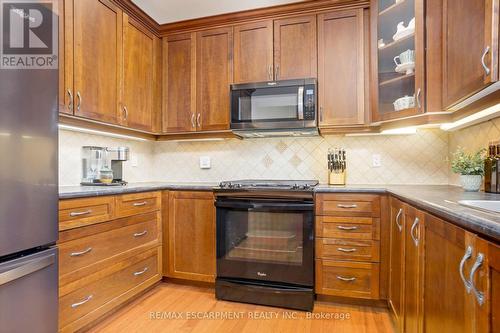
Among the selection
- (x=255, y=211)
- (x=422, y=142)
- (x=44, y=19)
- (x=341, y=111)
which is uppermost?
(x=44, y=19)

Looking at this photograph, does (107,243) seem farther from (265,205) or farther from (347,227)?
(347,227)

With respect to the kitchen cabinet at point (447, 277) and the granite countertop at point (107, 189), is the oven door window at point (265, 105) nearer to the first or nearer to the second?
the granite countertop at point (107, 189)

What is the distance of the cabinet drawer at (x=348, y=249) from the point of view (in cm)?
210

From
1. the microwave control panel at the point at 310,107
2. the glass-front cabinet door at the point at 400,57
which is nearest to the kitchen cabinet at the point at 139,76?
the microwave control panel at the point at 310,107

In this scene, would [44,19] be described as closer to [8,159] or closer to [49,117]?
[49,117]

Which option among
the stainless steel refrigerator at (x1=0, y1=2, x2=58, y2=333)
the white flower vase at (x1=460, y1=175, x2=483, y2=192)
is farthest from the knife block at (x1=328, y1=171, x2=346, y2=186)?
the stainless steel refrigerator at (x1=0, y1=2, x2=58, y2=333)

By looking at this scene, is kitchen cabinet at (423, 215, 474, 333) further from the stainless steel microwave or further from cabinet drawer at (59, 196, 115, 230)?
cabinet drawer at (59, 196, 115, 230)

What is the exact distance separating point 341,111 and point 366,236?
40.3 inches

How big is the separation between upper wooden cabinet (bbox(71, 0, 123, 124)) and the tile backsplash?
13.4 inches

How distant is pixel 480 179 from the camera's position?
1724mm

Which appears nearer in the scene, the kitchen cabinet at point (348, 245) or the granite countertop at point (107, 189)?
the granite countertop at point (107, 189)

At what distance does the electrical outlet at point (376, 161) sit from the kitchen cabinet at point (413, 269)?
115cm

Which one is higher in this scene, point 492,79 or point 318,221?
point 492,79

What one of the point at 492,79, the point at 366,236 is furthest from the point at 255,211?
the point at 492,79
